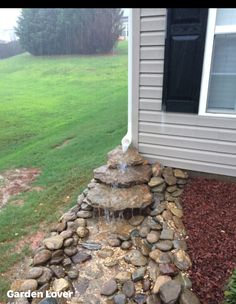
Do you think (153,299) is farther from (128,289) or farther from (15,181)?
(15,181)

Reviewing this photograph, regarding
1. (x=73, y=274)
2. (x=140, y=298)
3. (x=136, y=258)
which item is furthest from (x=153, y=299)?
(x=73, y=274)

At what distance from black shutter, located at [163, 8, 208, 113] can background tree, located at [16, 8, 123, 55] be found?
14677mm

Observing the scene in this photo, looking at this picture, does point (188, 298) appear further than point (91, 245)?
No

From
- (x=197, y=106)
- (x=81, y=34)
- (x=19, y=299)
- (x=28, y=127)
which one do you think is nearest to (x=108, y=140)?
(x=28, y=127)

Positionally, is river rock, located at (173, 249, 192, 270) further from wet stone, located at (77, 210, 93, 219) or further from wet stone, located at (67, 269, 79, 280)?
wet stone, located at (77, 210, 93, 219)

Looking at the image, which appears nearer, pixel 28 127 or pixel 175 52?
pixel 175 52

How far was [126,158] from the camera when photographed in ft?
11.4

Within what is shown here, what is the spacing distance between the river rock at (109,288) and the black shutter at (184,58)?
6.24ft

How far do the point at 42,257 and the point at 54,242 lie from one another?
183 mm

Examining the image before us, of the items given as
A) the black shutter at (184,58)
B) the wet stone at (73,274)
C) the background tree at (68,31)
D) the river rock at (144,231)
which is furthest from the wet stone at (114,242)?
the background tree at (68,31)

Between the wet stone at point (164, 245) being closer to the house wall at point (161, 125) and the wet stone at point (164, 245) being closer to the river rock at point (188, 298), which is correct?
the river rock at point (188, 298)

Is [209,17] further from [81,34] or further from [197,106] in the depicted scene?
[81,34]

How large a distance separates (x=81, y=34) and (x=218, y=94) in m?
16.5

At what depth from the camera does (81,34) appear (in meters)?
17.9
